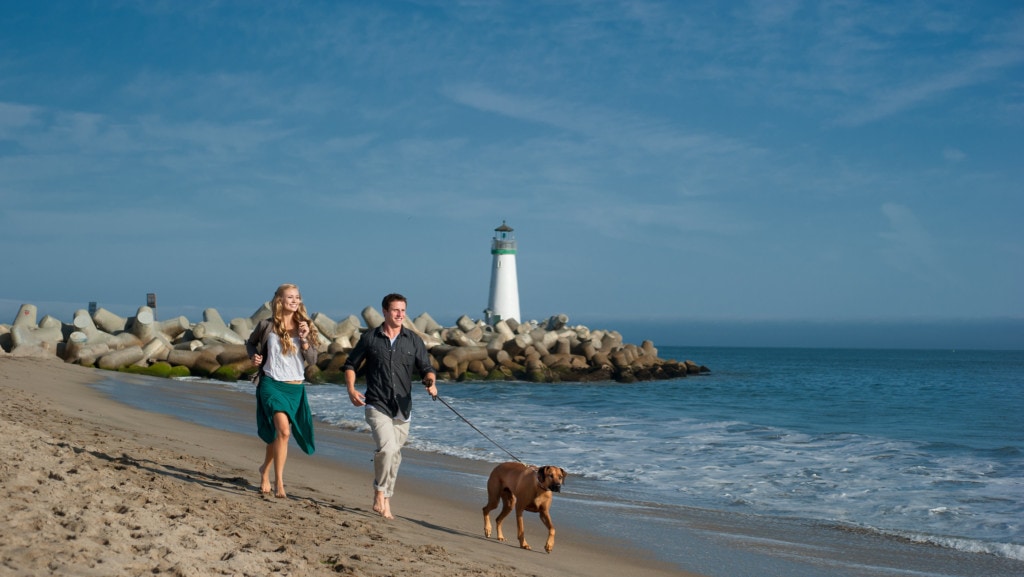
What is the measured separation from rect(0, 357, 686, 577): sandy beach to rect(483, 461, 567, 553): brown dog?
17cm

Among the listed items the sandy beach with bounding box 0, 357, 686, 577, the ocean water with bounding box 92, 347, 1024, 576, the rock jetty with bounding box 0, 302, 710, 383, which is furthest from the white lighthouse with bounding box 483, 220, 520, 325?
the sandy beach with bounding box 0, 357, 686, 577

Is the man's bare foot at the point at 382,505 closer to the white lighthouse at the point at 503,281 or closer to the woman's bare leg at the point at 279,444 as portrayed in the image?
the woman's bare leg at the point at 279,444

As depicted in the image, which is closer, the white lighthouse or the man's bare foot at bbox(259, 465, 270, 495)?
the man's bare foot at bbox(259, 465, 270, 495)

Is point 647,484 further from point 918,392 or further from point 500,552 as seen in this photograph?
point 918,392

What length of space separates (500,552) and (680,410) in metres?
14.4

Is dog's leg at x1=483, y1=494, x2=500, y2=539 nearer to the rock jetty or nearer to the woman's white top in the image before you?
the woman's white top

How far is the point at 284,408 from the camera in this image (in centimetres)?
629

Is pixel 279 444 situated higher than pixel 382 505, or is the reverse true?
pixel 279 444

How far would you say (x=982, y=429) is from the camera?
17094mm

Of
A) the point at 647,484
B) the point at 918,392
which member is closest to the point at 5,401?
the point at 647,484

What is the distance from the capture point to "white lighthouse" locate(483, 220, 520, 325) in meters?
46.6

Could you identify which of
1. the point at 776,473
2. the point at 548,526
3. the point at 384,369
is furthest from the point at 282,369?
the point at 776,473

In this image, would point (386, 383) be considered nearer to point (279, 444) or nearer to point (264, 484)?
point (279, 444)

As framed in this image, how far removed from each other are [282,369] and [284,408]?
0.27 meters
